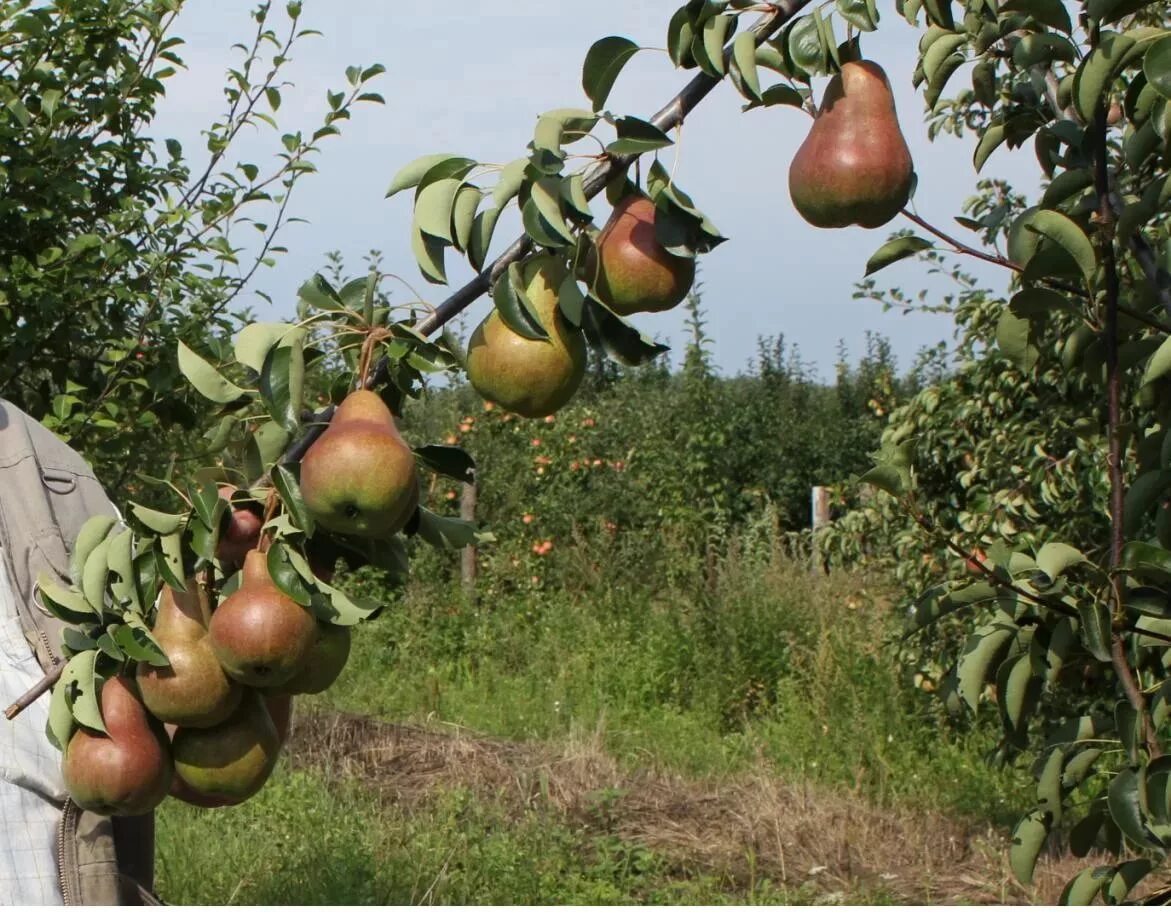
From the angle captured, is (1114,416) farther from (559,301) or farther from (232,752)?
(232,752)

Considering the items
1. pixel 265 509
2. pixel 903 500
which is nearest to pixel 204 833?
pixel 903 500

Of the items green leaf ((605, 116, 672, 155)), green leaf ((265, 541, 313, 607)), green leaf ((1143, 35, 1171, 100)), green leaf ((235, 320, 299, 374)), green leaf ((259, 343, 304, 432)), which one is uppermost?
green leaf ((1143, 35, 1171, 100))

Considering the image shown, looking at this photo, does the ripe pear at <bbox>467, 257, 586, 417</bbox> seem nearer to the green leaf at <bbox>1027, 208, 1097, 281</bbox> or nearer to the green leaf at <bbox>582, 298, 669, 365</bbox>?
the green leaf at <bbox>582, 298, 669, 365</bbox>

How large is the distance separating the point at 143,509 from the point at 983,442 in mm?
3882

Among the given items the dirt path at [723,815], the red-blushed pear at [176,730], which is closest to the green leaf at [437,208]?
the red-blushed pear at [176,730]

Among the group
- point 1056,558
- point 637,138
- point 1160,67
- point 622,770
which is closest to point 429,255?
point 637,138

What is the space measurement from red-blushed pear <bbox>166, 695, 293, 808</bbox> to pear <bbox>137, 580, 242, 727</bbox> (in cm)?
6

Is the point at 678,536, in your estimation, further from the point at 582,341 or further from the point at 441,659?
the point at 582,341

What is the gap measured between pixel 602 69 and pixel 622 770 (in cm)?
470

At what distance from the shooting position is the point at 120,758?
84cm

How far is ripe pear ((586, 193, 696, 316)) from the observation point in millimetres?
782


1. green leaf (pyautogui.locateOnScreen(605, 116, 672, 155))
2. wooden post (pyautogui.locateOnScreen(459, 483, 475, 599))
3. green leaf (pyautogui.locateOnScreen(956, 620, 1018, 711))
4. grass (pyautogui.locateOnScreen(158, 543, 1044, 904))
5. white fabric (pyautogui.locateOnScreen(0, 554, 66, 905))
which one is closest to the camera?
green leaf (pyautogui.locateOnScreen(605, 116, 672, 155))

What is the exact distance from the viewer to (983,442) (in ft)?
14.3

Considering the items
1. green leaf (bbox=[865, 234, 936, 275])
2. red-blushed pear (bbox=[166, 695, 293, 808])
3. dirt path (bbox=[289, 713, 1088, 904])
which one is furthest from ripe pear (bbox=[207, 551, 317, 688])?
dirt path (bbox=[289, 713, 1088, 904])
